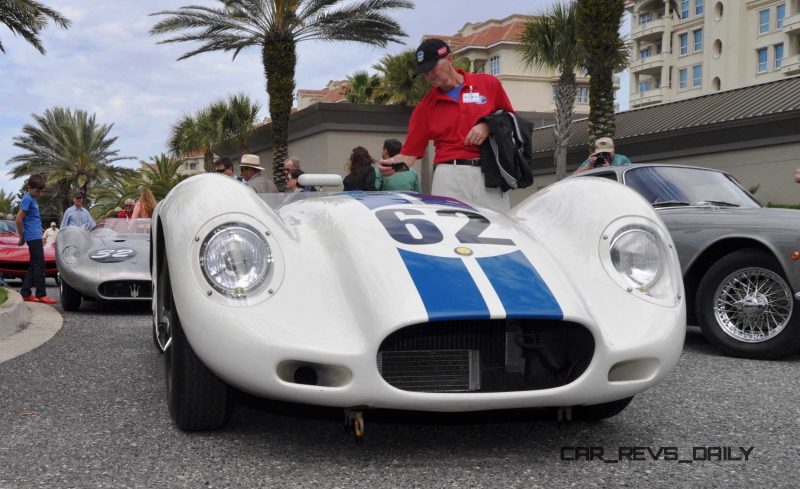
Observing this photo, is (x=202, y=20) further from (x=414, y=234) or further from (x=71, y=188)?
(x=71, y=188)

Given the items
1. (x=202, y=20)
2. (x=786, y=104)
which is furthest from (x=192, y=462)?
(x=202, y=20)

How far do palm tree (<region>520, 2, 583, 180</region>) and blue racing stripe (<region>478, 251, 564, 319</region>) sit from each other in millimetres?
19588

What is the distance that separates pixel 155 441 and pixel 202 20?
62.5 ft

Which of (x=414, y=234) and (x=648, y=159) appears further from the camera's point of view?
(x=648, y=159)

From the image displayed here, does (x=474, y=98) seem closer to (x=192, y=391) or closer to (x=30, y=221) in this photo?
(x=192, y=391)

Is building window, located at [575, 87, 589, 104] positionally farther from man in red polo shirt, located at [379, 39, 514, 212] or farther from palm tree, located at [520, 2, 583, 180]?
man in red polo shirt, located at [379, 39, 514, 212]

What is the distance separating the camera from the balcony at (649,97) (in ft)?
189

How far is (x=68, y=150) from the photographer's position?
1641 inches

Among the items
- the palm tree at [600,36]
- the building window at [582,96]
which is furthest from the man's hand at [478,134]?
the building window at [582,96]

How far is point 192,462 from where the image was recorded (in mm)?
2592

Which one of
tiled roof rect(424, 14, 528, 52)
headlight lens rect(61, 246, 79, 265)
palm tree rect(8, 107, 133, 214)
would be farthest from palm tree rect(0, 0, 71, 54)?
tiled roof rect(424, 14, 528, 52)

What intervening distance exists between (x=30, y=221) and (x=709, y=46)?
5129 cm

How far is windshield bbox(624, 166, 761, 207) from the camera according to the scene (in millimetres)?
5641

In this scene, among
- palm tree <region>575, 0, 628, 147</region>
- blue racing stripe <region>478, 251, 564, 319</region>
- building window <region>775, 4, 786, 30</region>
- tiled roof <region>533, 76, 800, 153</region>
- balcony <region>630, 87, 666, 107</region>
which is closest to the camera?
blue racing stripe <region>478, 251, 564, 319</region>
